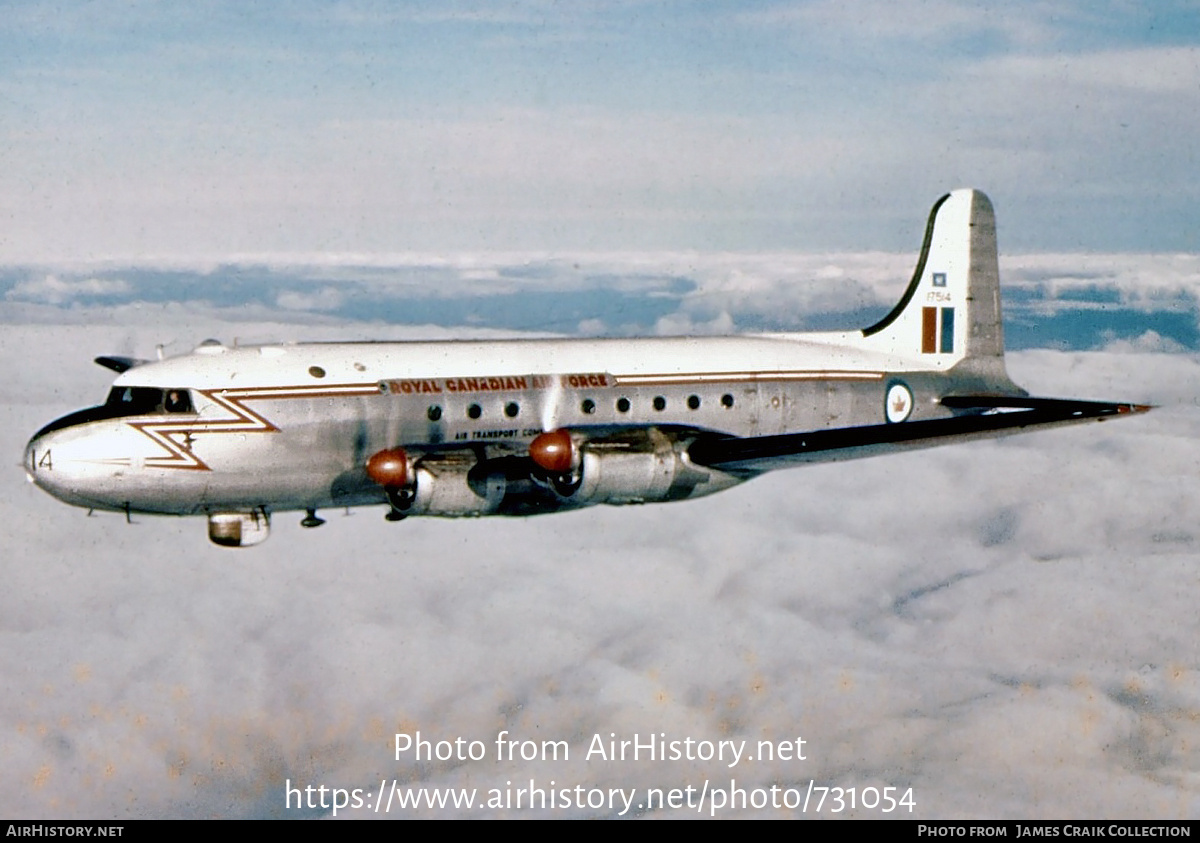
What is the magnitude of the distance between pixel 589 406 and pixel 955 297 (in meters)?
9.21

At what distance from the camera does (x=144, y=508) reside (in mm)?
21281

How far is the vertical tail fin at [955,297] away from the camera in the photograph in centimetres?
2827

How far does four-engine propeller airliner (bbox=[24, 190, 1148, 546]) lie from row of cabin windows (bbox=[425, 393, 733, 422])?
25 mm

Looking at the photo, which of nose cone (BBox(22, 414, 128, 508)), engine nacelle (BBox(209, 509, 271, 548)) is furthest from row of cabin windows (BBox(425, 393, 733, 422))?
nose cone (BBox(22, 414, 128, 508))

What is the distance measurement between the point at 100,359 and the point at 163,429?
4.35m

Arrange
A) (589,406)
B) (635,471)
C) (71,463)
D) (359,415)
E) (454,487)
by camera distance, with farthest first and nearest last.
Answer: (589,406) → (359,415) → (635,471) → (454,487) → (71,463)

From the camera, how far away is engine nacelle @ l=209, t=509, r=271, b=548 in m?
22.1

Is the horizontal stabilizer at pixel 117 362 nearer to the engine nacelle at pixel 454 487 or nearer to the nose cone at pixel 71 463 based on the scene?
the nose cone at pixel 71 463

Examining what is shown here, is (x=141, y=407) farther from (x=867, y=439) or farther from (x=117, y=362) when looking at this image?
(x=867, y=439)

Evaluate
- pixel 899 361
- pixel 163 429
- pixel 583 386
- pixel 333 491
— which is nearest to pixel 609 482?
pixel 583 386

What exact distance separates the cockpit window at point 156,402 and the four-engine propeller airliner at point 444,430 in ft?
0.10

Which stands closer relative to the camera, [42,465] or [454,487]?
[42,465]

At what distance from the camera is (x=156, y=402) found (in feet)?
70.2

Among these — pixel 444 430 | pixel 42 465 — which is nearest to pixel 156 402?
pixel 42 465
